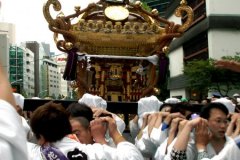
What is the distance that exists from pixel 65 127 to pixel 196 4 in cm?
3844

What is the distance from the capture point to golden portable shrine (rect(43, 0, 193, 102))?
7320 mm

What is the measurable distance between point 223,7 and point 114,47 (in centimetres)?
2946

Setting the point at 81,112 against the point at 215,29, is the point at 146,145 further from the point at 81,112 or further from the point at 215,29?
the point at 215,29

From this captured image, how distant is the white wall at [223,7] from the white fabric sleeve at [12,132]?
34456 millimetres

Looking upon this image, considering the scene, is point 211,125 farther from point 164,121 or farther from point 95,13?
point 95,13

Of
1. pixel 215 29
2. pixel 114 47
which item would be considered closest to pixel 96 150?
pixel 114 47

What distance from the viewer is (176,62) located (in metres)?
47.9

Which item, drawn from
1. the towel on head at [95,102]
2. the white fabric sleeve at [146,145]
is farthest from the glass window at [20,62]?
the white fabric sleeve at [146,145]

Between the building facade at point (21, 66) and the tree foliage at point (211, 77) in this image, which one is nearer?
the tree foliage at point (211, 77)

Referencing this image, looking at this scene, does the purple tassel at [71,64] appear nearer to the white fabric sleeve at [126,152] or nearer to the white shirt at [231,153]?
the white fabric sleeve at [126,152]

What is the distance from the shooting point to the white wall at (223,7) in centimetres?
3453

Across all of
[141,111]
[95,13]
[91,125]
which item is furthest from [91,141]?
[95,13]

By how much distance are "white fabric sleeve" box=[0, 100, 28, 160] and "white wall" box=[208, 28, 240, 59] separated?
3308cm

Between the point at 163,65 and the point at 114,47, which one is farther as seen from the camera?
the point at 114,47
